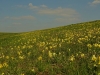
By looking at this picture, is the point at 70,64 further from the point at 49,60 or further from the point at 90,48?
the point at 90,48

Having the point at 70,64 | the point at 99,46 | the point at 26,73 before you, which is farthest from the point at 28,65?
the point at 99,46

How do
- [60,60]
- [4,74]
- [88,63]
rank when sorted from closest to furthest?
[88,63] < [4,74] < [60,60]

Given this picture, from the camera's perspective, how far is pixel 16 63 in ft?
40.7

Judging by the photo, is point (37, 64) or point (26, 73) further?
point (37, 64)

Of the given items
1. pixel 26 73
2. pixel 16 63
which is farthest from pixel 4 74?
pixel 16 63

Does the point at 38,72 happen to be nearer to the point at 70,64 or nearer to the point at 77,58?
the point at 70,64

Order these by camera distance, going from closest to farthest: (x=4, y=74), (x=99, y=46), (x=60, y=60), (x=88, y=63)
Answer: (x=88, y=63), (x=4, y=74), (x=60, y=60), (x=99, y=46)

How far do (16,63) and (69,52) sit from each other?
3041 millimetres

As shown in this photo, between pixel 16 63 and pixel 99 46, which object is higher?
pixel 99 46

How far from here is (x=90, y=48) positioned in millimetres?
12617

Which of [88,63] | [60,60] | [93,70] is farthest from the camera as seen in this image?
[60,60]

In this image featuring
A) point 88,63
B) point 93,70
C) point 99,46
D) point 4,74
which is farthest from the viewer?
point 99,46

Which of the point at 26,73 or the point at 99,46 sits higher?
the point at 99,46

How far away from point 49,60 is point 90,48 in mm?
2644
